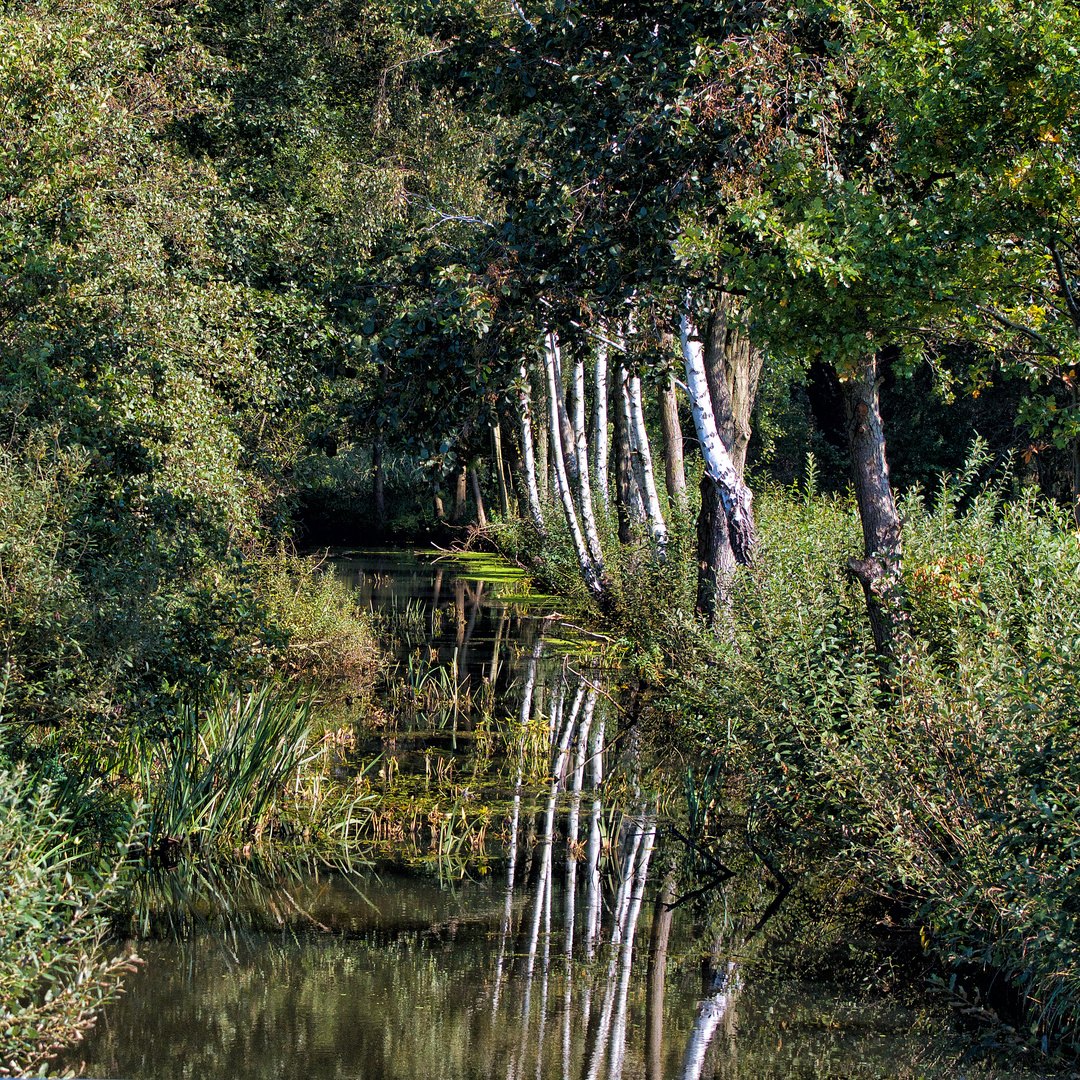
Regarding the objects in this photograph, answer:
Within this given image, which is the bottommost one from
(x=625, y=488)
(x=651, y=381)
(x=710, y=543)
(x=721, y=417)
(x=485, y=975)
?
(x=485, y=975)

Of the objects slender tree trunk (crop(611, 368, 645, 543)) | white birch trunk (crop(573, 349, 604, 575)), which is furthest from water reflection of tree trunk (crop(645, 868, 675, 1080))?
white birch trunk (crop(573, 349, 604, 575))

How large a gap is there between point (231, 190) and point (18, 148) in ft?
12.9

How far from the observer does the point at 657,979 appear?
624 centimetres

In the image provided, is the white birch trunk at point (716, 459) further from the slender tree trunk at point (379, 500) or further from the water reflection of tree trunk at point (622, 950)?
the slender tree trunk at point (379, 500)

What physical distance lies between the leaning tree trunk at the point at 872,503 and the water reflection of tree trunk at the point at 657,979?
2130 millimetres

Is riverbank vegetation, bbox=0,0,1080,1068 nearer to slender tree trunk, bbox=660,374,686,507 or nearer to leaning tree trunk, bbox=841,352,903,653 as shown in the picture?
leaning tree trunk, bbox=841,352,903,653

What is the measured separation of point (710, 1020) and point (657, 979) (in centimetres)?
51

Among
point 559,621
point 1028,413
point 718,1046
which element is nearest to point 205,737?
point 718,1046

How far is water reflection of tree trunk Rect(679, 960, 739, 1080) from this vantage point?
209 inches

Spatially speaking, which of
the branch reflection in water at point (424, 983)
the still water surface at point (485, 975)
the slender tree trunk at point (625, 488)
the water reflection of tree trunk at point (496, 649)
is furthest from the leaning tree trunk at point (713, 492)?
the slender tree trunk at point (625, 488)

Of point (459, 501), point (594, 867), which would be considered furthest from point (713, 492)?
point (459, 501)

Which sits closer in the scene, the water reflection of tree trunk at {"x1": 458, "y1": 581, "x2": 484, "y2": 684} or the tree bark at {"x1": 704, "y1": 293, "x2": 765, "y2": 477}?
the tree bark at {"x1": 704, "y1": 293, "x2": 765, "y2": 477}

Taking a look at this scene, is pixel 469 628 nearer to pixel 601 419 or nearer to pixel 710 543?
pixel 601 419

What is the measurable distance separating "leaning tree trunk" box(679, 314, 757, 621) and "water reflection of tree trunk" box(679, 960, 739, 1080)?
4557 millimetres
